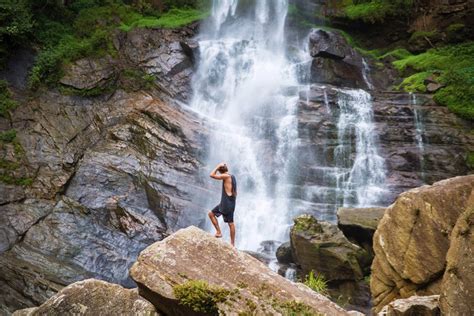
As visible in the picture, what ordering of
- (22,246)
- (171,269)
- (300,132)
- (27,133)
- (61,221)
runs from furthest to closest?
(300,132) → (27,133) → (61,221) → (22,246) → (171,269)

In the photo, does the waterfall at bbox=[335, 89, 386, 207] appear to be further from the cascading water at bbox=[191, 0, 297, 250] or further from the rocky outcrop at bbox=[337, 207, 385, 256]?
the rocky outcrop at bbox=[337, 207, 385, 256]

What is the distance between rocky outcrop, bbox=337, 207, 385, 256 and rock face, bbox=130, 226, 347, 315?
7130 mm

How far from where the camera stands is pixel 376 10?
23953 millimetres

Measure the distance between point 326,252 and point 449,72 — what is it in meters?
12.1

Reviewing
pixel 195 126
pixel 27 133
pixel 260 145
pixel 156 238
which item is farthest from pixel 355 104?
pixel 27 133

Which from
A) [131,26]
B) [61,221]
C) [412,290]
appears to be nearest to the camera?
[412,290]

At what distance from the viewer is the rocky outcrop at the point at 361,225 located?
11.5 metres

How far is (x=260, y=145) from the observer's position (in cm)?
1738

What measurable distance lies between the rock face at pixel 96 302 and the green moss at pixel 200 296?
490 millimetres

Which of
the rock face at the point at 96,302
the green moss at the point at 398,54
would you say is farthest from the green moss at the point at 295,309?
the green moss at the point at 398,54

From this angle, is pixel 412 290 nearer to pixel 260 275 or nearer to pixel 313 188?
pixel 260 275

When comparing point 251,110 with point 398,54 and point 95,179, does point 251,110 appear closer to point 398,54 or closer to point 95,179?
point 95,179

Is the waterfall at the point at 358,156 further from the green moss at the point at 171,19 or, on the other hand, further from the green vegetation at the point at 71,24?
the green vegetation at the point at 71,24

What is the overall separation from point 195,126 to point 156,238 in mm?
5903
